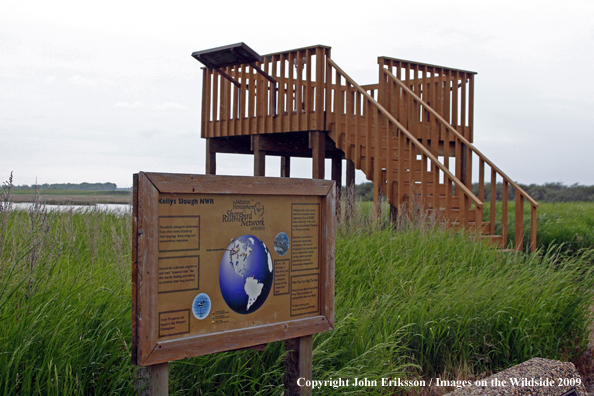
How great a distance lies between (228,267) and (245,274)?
0.36 feet

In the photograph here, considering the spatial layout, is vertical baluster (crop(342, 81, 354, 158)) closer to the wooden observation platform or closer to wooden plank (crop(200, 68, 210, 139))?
the wooden observation platform

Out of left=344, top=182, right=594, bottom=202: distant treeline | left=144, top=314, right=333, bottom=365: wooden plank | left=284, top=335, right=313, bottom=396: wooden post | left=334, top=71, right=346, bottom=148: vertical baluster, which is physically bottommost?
left=284, top=335, right=313, bottom=396: wooden post

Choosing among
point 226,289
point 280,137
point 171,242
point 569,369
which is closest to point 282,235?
point 226,289

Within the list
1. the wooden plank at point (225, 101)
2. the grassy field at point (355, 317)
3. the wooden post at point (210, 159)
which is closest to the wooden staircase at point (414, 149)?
the grassy field at point (355, 317)

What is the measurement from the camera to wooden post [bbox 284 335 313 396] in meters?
2.94

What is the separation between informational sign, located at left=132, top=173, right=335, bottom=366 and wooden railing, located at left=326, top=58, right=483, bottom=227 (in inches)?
190

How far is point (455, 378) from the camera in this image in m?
4.20

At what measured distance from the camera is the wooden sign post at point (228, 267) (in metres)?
2.42

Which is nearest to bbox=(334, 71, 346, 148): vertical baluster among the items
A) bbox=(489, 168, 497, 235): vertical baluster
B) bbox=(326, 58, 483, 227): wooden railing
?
bbox=(326, 58, 483, 227): wooden railing

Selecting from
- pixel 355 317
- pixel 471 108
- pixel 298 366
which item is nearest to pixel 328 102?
pixel 471 108

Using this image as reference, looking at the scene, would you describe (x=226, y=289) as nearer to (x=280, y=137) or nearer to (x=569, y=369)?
(x=569, y=369)

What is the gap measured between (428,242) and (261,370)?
11.4 feet

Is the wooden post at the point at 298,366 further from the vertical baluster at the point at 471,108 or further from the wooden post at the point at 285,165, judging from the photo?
the wooden post at the point at 285,165

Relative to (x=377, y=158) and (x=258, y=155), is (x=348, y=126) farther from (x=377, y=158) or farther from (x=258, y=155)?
(x=258, y=155)
